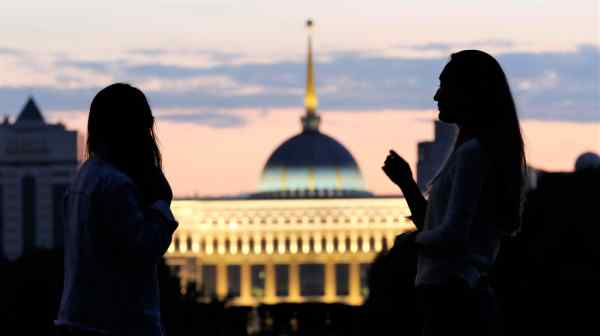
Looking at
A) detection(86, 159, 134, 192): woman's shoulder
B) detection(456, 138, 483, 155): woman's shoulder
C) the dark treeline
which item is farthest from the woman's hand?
the dark treeline

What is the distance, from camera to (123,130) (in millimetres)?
15695

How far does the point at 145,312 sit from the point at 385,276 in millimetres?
75547

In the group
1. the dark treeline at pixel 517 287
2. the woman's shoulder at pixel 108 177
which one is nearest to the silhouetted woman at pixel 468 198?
the woman's shoulder at pixel 108 177

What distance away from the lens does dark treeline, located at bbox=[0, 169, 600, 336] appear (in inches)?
1991

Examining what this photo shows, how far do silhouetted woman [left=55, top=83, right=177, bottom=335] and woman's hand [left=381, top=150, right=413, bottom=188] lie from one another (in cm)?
136

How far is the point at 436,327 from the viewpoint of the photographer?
15117 mm

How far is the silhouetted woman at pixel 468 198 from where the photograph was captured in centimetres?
1495

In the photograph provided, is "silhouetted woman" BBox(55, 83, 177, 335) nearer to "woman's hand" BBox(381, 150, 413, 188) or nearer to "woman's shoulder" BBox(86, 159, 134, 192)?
"woman's shoulder" BBox(86, 159, 134, 192)

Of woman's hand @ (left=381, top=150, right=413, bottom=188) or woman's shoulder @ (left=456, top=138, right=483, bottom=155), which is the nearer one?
woman's shoulder @ (left=456, top=138, right=483, bottom=155)

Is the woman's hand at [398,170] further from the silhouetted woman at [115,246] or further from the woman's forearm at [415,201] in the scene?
the silhouetted woman at [115,246]

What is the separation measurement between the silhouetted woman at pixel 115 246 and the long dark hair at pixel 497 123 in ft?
6.41

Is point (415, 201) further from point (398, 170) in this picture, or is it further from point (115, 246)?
point (115, 246)

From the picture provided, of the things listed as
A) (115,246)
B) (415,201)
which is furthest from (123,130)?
(415,201)

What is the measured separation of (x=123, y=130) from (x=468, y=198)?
229 cm
